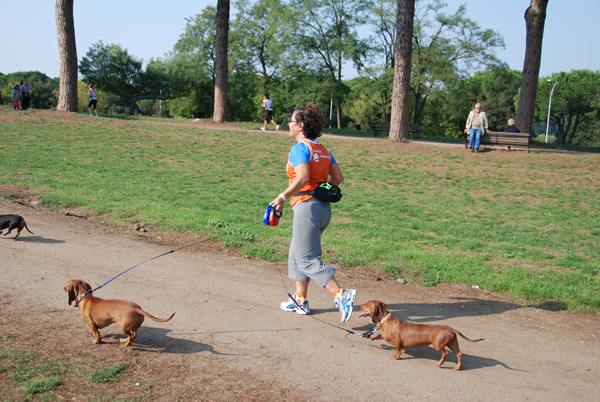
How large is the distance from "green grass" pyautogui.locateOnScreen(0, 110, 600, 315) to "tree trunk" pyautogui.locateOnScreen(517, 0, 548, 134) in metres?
3.70

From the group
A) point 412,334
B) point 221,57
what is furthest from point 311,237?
point 221,57

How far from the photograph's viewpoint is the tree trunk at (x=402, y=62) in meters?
17.1

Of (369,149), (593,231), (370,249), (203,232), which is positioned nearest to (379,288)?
(370,249)

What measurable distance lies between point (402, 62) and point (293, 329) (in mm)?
14755

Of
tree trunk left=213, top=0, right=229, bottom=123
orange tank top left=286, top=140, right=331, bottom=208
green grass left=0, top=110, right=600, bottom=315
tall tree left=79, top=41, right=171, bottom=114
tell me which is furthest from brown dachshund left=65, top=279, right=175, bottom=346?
tall tree left=79, top=41, right=171, bottom=114

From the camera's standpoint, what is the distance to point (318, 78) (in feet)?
136

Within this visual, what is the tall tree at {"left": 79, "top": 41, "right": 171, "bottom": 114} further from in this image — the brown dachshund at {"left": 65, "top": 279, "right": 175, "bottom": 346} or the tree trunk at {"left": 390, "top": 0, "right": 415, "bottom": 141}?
the brown dachshund at {"left": 65, "top": 279, "right": 175, "bottom": 346}

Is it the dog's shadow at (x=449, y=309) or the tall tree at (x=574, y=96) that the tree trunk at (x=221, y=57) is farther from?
the tall tree at (x=574, y=96)

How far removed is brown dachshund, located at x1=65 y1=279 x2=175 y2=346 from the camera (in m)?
3.80

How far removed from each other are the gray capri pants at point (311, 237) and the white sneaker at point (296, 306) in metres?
0.43

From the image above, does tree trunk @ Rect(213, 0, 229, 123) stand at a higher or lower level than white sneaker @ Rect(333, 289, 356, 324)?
higher

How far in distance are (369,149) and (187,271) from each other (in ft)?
38.8

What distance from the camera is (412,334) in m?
3.91

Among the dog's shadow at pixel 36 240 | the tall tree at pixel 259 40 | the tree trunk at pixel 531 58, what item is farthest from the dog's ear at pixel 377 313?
the tall tree at pixel 259 40
